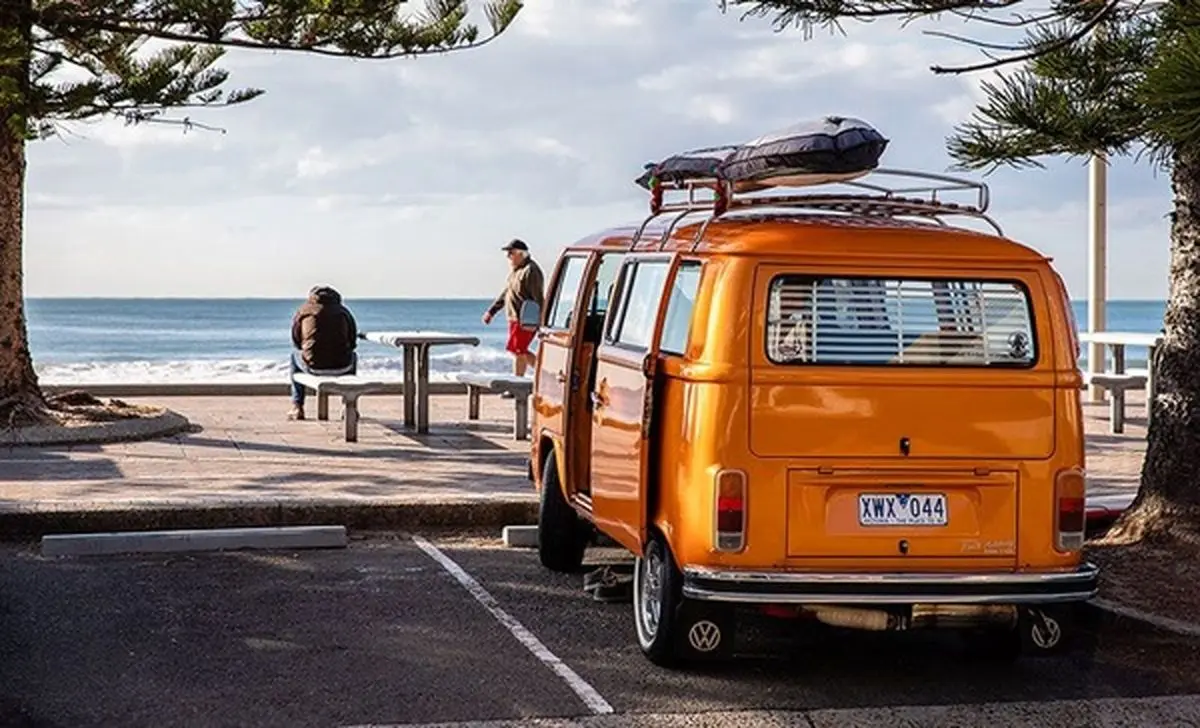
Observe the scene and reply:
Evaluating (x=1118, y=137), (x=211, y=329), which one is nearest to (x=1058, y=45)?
(x=1118, y=137)

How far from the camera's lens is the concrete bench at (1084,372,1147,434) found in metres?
16.8

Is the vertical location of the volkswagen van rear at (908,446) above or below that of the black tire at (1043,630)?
above

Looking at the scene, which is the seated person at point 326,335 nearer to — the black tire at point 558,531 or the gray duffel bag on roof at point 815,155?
the black tire at point 558,531

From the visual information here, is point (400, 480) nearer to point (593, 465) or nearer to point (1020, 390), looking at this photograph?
point (593, 465)

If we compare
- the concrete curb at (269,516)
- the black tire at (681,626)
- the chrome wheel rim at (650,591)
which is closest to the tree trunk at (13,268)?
the concrete curb at (269,516)

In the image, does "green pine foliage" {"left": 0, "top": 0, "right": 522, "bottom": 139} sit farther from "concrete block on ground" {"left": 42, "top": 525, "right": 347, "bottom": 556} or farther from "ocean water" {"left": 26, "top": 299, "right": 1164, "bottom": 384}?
"ocean water" {"left": 26, "top": 299, "right": 1164, "bottom": 384}

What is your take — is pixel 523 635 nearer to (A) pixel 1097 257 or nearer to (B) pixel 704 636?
(B) pixel 704 636

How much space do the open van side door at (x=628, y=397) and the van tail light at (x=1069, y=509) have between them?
5.26 ft

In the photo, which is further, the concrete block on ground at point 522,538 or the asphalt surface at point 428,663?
the concrete block on ground at point 522,538

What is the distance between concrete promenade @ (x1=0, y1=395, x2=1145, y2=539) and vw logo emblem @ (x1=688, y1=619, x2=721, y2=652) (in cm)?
415

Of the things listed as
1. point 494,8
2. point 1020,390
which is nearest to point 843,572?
point 1020,390

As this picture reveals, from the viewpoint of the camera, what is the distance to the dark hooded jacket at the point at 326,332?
16.8 m

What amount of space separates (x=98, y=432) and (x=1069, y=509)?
1033 cm

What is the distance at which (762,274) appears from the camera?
717cm
